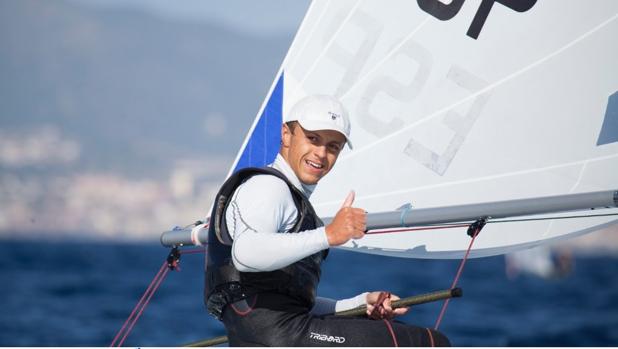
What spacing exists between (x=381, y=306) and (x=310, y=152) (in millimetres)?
603

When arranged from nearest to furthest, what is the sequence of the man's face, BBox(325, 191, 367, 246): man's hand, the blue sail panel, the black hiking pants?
BBox(325, 191, 367, 246): man's hand < the black hiking pants < the man's face < the blue sail panel

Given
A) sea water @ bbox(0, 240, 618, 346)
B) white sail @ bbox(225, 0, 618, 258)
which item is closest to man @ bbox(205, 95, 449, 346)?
white sail @ bbox(225, 0, 618, 258)

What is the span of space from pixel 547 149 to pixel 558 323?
682 inches

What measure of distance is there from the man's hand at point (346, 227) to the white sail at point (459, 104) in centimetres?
170

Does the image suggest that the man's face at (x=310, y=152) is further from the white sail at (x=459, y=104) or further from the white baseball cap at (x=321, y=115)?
the white sail at (x=459, y=104)

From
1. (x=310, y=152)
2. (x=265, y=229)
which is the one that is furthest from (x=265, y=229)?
(x=310, y=152)

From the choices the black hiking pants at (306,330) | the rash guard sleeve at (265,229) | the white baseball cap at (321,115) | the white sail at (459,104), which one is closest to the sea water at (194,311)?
the white sail at (459,104)

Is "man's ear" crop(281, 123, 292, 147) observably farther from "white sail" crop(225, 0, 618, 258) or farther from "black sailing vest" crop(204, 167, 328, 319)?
"white sail" crop(225, 0, 618, 258)

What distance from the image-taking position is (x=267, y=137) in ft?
16.9

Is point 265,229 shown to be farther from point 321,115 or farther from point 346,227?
point 321,115

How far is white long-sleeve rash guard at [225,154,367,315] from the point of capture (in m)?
3.23

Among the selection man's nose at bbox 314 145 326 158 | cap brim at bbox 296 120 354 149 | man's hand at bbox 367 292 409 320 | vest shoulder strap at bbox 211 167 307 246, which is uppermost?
cap brim at bbox 296 120 354 149

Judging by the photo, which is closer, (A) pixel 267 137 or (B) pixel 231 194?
(B) pixel 231 194

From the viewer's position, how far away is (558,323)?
21.6m
